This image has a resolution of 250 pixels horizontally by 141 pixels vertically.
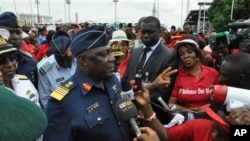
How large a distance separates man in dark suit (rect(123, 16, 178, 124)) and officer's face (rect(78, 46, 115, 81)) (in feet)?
3.50

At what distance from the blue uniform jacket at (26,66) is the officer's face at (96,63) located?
5.12 feet

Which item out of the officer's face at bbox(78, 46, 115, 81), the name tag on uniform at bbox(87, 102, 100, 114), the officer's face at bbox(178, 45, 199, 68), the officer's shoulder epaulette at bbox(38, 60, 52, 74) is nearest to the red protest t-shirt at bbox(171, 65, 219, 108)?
the officer's face at bbox(178, 45, 199, 68)

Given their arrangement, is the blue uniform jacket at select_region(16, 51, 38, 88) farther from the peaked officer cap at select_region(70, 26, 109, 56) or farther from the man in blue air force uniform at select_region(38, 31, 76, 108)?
the peaked officer cap at select_region(70, 26, 109, 56)

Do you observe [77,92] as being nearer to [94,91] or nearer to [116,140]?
[94,91]

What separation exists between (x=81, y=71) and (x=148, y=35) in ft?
5.38

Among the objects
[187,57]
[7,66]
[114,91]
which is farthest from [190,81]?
[7,66]

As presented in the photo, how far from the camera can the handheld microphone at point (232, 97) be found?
1.49 m

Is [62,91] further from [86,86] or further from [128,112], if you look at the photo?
[128,112]

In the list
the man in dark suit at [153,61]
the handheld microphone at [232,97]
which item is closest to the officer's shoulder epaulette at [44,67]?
the man in dark suit at [153,61]

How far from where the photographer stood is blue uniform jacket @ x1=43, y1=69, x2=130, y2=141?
7.18 feet

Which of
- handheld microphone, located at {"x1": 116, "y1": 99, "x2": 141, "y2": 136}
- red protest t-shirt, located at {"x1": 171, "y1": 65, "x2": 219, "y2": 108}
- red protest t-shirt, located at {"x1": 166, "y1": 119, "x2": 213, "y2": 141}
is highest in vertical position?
handheld microphone, located at {"x1": 116, "y1": 99, "x2": 141, "y2": 136}

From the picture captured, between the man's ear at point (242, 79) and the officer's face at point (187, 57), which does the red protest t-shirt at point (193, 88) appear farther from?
the man's ear at point (242, 79)

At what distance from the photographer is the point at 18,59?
371 cm

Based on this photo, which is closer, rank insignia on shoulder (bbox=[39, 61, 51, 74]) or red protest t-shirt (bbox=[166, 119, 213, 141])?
red protest t-shirt (bbox=[166, 119, 213, 141])
